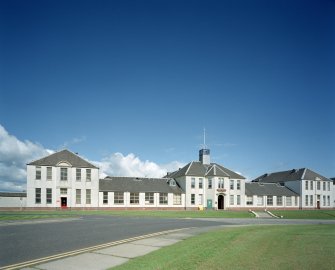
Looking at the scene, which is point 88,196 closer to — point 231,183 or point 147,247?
point 231,183

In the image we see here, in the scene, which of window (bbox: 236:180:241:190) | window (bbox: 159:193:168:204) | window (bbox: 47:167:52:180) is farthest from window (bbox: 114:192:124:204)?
window (bbox: 236:180:241:190)

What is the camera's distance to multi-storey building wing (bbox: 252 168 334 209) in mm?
89062

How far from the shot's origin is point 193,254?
41.4 feet

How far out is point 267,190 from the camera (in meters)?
87.2

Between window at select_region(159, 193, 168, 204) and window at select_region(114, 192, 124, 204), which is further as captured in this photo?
window at select_region(159, 193, 168, 204)

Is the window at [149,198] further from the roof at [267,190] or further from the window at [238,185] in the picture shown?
the roof at [267,190]

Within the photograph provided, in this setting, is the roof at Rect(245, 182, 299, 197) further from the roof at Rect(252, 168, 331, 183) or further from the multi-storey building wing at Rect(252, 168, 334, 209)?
the roof at Rect(252, 168, 331, 183)

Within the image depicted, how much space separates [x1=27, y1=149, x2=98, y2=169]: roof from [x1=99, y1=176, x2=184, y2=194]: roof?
493 cm

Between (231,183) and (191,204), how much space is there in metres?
10.3

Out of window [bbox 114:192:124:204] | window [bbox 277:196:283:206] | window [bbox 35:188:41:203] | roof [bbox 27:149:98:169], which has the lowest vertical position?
window [bbox 277:196:283:206]

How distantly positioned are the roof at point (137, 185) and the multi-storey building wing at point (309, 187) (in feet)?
104

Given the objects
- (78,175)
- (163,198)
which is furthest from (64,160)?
(163,198)

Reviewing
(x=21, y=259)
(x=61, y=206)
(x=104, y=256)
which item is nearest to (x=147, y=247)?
(x=104, y=256)

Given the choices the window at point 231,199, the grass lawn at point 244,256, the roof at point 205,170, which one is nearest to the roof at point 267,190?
the window at point 231,199
